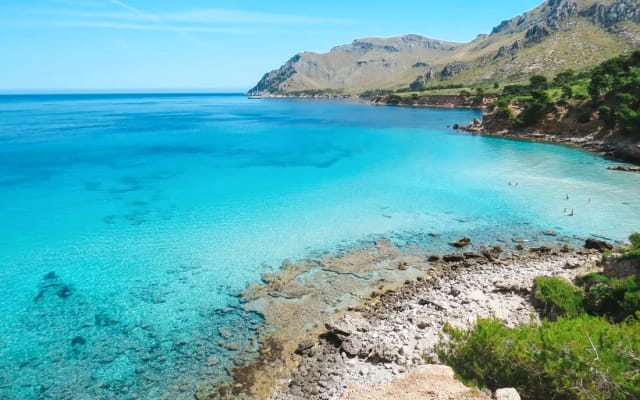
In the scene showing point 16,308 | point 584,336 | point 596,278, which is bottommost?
point 16,308

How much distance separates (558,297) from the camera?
2131cm

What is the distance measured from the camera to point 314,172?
6219cm

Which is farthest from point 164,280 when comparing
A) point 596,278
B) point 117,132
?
point 117,132

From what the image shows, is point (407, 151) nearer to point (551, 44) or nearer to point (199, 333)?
point (199, 333)

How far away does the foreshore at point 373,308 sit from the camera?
59.0 feet

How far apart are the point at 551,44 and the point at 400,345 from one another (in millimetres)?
223413

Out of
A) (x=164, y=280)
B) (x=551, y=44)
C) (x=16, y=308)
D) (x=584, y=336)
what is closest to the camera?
(x=584, y=336)

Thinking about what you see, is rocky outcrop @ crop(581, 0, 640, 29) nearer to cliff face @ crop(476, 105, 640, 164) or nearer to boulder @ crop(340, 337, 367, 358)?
cliff face @ crop(476, 105, 640, 164)

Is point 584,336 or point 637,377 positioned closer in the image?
point 637,377

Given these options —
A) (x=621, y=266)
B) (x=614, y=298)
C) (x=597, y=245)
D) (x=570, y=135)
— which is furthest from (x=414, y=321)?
(x=570, y=135)

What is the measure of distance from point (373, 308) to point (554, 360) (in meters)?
12.9

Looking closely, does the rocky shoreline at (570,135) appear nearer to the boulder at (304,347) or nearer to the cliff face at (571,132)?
the cliff face at (571,132)

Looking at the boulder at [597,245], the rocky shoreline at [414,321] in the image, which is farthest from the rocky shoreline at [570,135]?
the rocky shoreline at [414,321]

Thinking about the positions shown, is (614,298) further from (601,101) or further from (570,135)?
(601,101)
